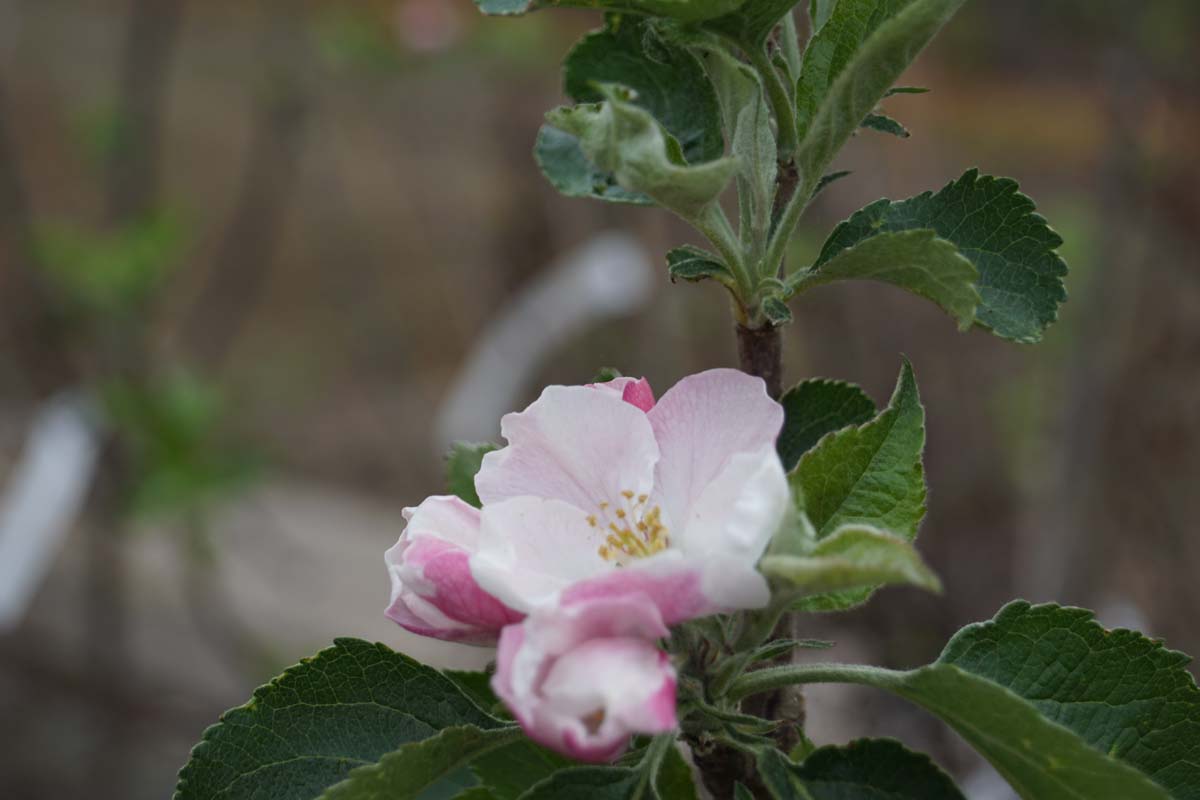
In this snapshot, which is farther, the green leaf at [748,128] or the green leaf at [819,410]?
the green leaf at [819,410]

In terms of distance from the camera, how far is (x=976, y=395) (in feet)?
Result: 12.6

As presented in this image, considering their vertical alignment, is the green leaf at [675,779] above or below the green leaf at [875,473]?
below

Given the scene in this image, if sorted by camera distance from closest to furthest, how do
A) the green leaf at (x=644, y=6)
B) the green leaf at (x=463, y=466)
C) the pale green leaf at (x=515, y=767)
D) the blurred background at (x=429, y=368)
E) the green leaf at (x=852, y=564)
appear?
the green leaf at (x=852, y=564) < the green leaf at (x=644, y=6) < the pale green leaf at (x=515, y=767) < the green leaf at (x=463, y=466) < the blurred background at (x=429, y=368)

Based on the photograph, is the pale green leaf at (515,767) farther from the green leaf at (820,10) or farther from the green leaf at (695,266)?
the green leaf at (820,10)

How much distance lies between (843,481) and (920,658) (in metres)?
2.43

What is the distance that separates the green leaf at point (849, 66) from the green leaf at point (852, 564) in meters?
0.20

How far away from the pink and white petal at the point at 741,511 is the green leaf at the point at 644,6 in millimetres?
200

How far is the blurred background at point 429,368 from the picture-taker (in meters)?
2.89

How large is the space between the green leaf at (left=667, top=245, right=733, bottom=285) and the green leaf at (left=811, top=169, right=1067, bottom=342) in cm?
5

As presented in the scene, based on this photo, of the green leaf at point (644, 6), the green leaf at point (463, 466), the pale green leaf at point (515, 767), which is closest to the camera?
the green leaf at point (644, 6)

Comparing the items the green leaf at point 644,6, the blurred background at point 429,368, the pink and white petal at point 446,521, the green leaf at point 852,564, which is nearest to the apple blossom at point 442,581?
the pink and white petal at point 446,521

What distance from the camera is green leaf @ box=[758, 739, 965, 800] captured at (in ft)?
1.85

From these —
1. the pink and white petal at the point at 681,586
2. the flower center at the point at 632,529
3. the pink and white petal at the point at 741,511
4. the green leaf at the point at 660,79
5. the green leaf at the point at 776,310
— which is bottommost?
the pink and white petal at the point at 681,586

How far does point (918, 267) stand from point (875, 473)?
0.36 feet
